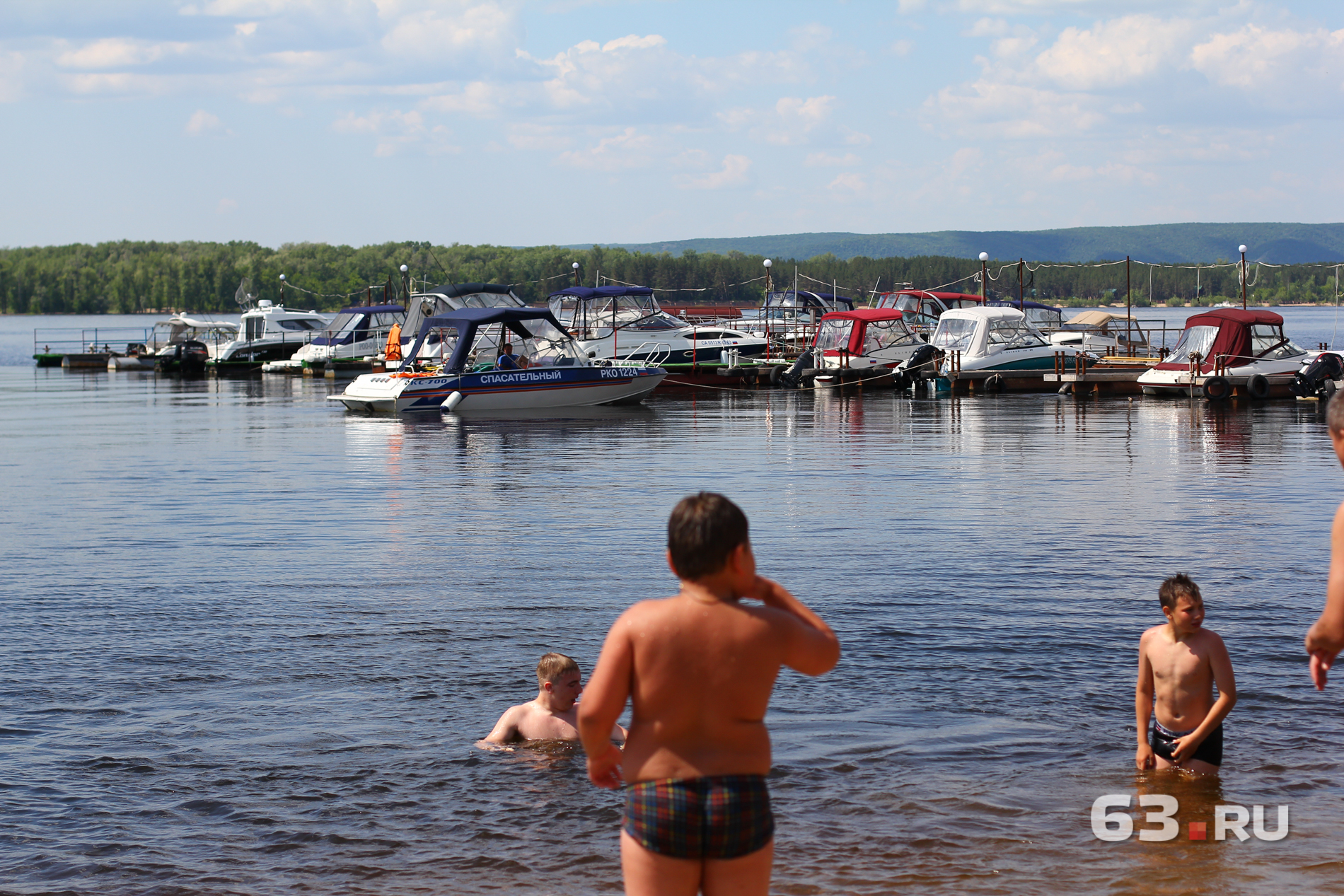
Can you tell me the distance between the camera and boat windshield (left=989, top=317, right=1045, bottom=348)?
4675cm

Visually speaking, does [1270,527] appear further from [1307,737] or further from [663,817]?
[663,817]

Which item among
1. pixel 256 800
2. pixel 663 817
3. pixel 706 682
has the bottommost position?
pixel 256 800

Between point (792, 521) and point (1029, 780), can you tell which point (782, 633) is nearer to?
point (1029, 780)

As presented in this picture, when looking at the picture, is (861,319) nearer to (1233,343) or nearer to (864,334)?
(864,334)

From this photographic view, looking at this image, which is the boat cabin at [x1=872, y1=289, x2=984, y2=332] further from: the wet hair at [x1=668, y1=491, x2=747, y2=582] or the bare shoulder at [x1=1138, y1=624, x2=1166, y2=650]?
the wet hair at [x1=668, y1=491, x2=747, y2=582]

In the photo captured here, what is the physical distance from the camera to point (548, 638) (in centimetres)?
1048

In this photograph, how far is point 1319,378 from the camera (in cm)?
3819

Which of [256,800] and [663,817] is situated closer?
[663,817]

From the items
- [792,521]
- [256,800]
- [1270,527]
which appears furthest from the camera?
→ [792,521]

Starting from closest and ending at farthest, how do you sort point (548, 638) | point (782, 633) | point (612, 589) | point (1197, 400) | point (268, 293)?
point (782, 633)
point (548, 638)
point (612, 589)
point (1197, 400)
point (268, 293)

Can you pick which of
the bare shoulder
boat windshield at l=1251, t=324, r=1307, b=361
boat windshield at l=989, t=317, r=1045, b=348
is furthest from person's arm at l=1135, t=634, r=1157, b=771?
boat windshield at l=989, t=317, r=1045, b=348

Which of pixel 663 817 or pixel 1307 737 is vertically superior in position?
pixel 663 817

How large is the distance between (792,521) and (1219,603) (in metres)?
6.24

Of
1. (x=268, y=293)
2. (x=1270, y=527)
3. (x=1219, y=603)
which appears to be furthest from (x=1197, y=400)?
(x=268, y=293)
